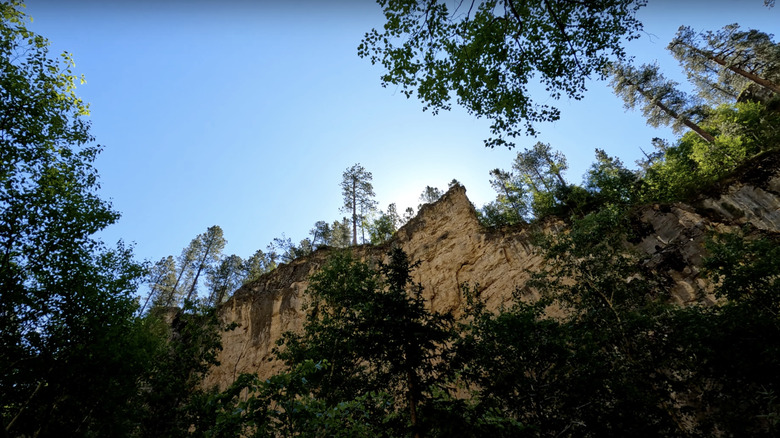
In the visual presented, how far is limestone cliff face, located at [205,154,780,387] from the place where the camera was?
16453 mm

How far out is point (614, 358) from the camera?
1001 centimetres

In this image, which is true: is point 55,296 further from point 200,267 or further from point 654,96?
point 654,96

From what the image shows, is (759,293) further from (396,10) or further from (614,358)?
(396,10)

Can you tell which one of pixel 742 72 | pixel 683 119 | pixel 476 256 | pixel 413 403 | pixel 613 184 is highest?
pixel 742 72

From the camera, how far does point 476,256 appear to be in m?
22.1

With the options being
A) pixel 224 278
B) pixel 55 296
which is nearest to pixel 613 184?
pixel 55 296

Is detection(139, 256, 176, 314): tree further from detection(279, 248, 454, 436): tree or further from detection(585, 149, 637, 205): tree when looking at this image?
detection(585, 149, 637, 205): tree

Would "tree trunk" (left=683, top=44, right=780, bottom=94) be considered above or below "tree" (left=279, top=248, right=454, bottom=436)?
above

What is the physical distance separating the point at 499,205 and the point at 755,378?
95.8 feet

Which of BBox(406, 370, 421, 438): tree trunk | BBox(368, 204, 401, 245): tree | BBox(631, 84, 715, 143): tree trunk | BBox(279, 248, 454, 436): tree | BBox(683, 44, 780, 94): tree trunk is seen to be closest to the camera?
BBox(406, 370, 421, 438): tree trunk

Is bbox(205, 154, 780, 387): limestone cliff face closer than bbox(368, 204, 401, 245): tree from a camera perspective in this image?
Yes

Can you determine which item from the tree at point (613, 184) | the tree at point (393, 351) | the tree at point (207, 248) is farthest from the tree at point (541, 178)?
the tree at point (207, 248)

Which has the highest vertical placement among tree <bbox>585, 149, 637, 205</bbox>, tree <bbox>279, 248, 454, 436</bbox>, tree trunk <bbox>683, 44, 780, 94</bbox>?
tree trunk <bbox>683, 44, 780, 94</bbox>

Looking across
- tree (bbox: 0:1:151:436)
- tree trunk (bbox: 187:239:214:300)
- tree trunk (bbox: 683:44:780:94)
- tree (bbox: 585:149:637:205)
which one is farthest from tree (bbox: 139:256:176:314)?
tree trunk (bbox: 683:44:780:94)
